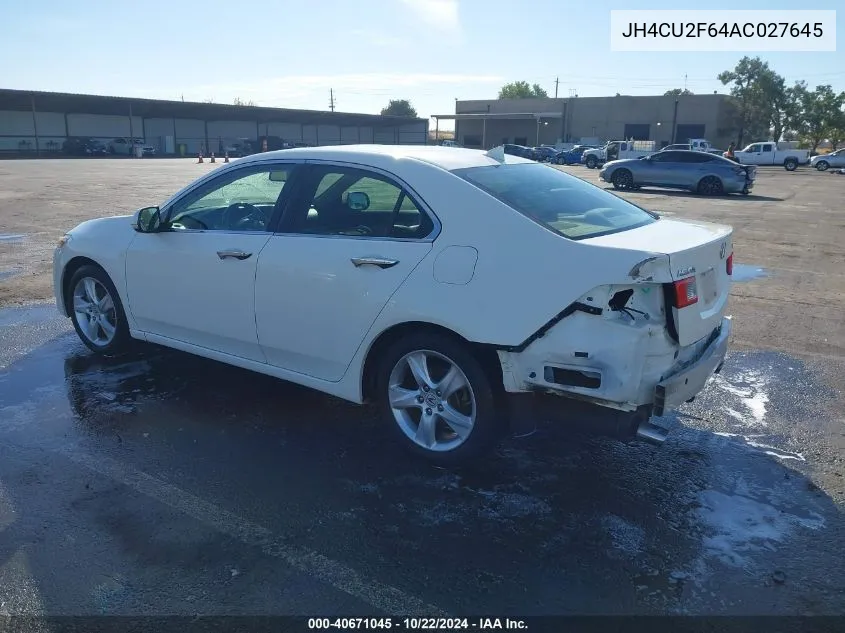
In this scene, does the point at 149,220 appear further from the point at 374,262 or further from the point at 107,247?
the point at 374,262

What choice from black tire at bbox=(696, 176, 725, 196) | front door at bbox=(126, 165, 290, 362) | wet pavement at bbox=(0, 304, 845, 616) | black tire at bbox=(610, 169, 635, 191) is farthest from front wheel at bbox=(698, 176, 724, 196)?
front door at bbox=(126, 165, 290, 362)

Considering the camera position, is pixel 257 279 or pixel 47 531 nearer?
pixel 47 531

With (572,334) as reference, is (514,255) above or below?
above

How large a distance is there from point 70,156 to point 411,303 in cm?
6420

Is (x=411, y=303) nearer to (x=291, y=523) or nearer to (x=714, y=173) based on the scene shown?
(x=291, y=523)

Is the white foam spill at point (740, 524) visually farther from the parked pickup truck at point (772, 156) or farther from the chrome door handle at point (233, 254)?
the parked pickup truck at point (772, 156)

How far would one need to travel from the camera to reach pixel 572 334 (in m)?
3.29

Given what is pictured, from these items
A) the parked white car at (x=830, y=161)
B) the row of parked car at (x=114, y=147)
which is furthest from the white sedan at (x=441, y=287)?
the row of parked car at (x=114, y=147)

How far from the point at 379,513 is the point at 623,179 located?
2403cm

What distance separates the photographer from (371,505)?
348 centimetres

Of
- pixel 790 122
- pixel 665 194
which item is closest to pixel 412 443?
pixel 665 194

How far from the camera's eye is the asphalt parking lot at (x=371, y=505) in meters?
2.83

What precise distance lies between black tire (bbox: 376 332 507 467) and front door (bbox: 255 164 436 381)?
0.24m

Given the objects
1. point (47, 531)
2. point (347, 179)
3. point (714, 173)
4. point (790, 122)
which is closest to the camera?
point (47, 531)
